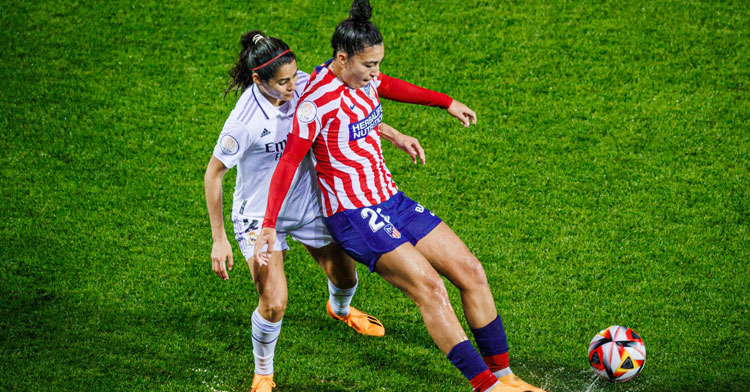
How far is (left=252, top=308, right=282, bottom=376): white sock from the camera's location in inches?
203

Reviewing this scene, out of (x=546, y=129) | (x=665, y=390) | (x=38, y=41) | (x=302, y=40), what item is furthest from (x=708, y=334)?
(x=38, y=41)

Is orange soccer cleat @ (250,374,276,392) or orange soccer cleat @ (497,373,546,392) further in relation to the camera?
orange soccer cleat @ (250,374,276,392)

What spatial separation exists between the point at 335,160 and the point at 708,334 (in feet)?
10.9

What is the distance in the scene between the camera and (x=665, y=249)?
6.61 metres

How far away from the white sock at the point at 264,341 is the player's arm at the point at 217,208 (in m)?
0.55

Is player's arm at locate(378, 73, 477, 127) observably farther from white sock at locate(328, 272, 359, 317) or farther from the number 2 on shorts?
white sock at locate(328, 272, 359, 317)

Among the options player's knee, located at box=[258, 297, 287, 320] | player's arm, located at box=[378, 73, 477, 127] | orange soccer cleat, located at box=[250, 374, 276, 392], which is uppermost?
player's arm, located at box=[378, 73, 477, 127]

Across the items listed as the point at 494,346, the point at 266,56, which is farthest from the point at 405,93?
the point at 494,346

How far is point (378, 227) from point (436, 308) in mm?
619

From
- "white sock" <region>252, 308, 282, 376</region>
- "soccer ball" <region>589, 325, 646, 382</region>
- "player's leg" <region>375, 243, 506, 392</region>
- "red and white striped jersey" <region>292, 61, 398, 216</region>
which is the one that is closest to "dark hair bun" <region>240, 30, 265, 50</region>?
"red and white striped jersey" <region>292, 61, 398, 216</region>

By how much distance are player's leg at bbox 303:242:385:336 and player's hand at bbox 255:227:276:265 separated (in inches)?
38.7

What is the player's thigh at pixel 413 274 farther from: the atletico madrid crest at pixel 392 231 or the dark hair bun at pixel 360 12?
the dark hair bun at pixel 360 12

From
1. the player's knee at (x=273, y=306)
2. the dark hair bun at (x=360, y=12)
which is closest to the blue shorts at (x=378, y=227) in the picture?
the player's knee at (x=273, y=306)

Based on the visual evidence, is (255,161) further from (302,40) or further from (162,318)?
(302,40)
